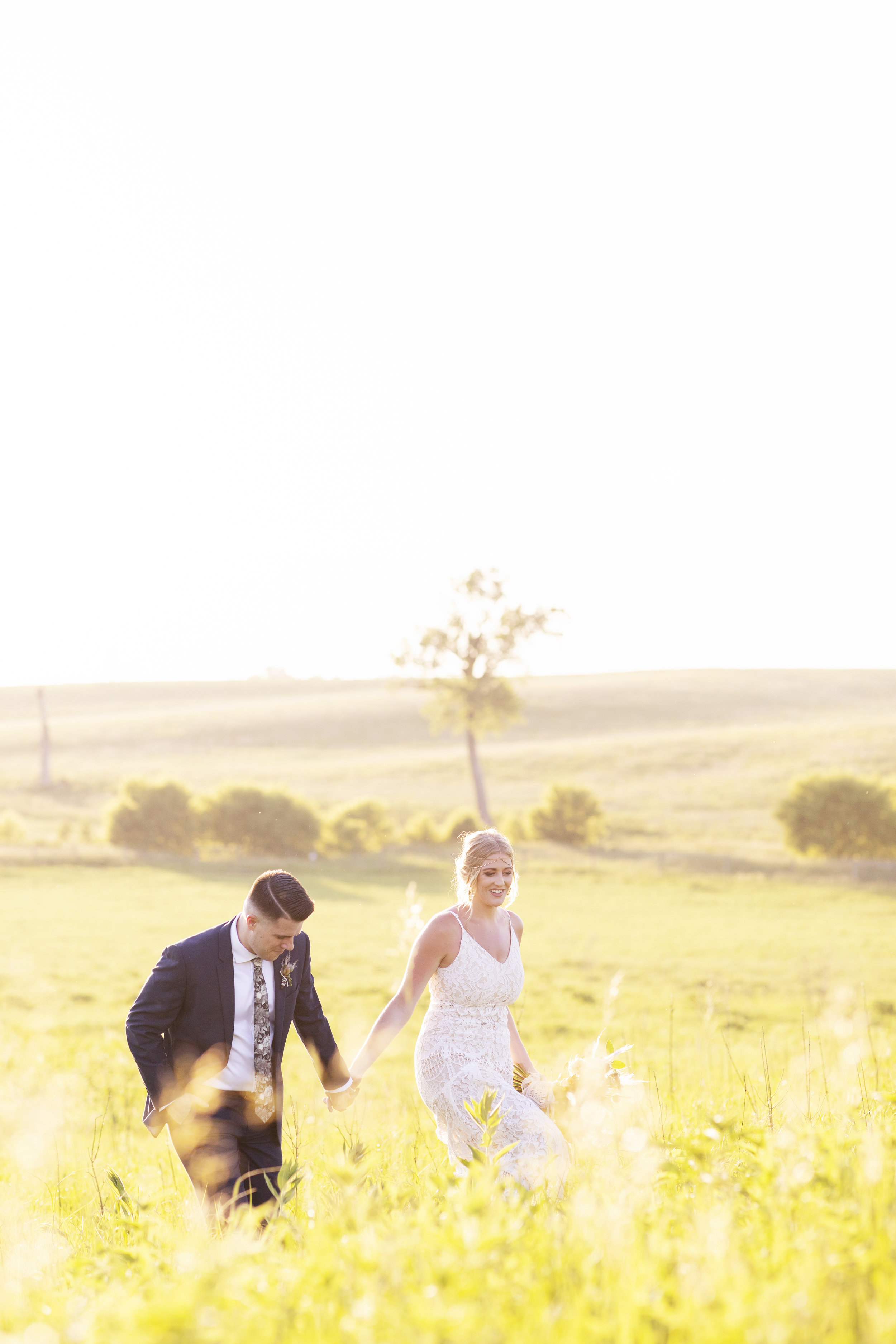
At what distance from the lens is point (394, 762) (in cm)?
7225

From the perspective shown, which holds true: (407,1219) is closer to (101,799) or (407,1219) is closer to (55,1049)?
(55,1049)

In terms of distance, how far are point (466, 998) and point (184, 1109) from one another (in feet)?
4.65

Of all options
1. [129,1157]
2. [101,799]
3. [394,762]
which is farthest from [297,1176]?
[394,762]

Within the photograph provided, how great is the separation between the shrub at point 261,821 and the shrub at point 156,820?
80cm

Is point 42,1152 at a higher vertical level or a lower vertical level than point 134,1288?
lower

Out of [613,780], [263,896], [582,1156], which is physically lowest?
[613,780]

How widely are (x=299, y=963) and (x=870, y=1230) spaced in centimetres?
340

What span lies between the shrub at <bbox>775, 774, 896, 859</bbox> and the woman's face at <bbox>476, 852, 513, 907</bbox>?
36.7 meters

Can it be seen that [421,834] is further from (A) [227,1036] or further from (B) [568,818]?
(A) [227,1036]

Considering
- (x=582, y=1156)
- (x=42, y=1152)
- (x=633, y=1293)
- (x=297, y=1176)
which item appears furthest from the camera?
(x=42, y=1152)

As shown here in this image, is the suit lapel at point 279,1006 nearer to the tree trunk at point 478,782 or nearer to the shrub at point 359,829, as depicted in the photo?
the shrub at point 359,829

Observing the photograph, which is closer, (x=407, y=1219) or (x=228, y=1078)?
(x=407, y=1219)

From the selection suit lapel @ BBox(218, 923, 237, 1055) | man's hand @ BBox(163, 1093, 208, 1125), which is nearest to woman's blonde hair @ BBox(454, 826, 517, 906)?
suit lapel @ BBox(218, 923, 237, 1055)

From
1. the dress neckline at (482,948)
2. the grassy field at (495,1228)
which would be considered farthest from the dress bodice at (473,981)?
the grassy field at (495,1228)
